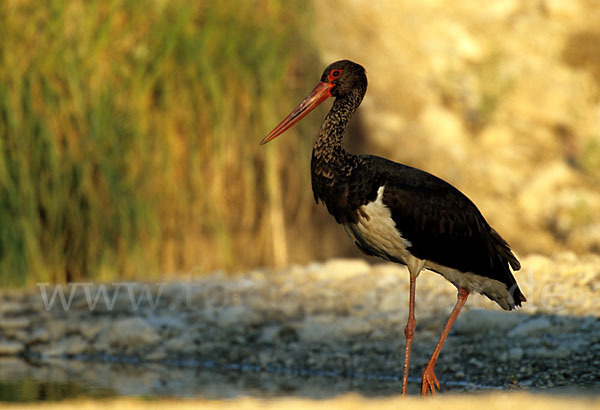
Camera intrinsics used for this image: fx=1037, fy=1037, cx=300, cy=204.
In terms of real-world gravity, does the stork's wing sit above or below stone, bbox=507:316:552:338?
above

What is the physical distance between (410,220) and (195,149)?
Result: 340 centimetres

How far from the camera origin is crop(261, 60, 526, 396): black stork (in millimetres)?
4699

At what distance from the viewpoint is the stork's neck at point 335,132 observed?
4.87 metres

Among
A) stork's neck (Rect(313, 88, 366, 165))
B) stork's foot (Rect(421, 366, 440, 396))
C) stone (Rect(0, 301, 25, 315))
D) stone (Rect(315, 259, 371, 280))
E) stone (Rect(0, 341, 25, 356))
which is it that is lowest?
stork's foot (Rect(421, 366, 440, 396))

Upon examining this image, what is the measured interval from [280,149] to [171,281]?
1.82 metres

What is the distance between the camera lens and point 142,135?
7.49m

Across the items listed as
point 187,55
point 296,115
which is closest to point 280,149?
point 187,55

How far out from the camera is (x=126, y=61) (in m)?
7.65

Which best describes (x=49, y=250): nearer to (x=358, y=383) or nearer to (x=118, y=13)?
(x=118, y=13)

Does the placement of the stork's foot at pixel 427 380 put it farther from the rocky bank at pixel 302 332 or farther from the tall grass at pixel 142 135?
the tall grass at pixel 142 135

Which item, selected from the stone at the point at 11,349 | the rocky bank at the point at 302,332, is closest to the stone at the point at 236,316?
the rocky bank at the point at 302,332

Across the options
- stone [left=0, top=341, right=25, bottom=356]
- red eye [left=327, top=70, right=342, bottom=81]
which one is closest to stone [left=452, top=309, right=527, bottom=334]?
red eye [left=327, top=70, right=342, bottom=81]

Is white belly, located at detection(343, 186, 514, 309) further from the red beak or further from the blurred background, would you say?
the blurred background

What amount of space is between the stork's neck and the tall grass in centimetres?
265
